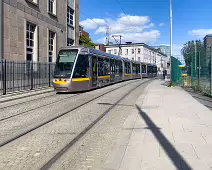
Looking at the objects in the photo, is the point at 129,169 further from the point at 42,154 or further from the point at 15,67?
the point at 15,67

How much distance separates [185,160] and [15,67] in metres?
15.9

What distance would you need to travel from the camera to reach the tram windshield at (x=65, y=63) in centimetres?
1526

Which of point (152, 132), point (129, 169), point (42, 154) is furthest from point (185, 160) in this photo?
point (42, 154)

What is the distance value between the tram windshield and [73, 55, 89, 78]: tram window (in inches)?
12.5

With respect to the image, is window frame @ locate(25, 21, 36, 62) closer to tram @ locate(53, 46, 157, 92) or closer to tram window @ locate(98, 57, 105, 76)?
tram window @ locate(98, 57, 105, 76)

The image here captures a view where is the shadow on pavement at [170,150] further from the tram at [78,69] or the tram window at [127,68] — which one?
the tram window at [127,68]

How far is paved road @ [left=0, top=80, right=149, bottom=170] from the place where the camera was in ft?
14.8

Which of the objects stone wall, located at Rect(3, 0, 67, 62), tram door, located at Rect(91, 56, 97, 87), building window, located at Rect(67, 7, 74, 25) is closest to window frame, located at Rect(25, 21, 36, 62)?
stone wall, located at Rect(3, 0, 67, 62)

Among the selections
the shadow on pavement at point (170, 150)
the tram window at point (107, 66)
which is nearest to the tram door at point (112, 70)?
the tram window at point (107, 66)

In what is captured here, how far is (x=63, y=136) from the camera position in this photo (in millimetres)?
6152

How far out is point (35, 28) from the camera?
78.5ft

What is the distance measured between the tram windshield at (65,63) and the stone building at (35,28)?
19.2 ft

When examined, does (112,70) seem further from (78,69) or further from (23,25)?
(23,25)

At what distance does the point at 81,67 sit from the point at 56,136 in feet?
32.2
